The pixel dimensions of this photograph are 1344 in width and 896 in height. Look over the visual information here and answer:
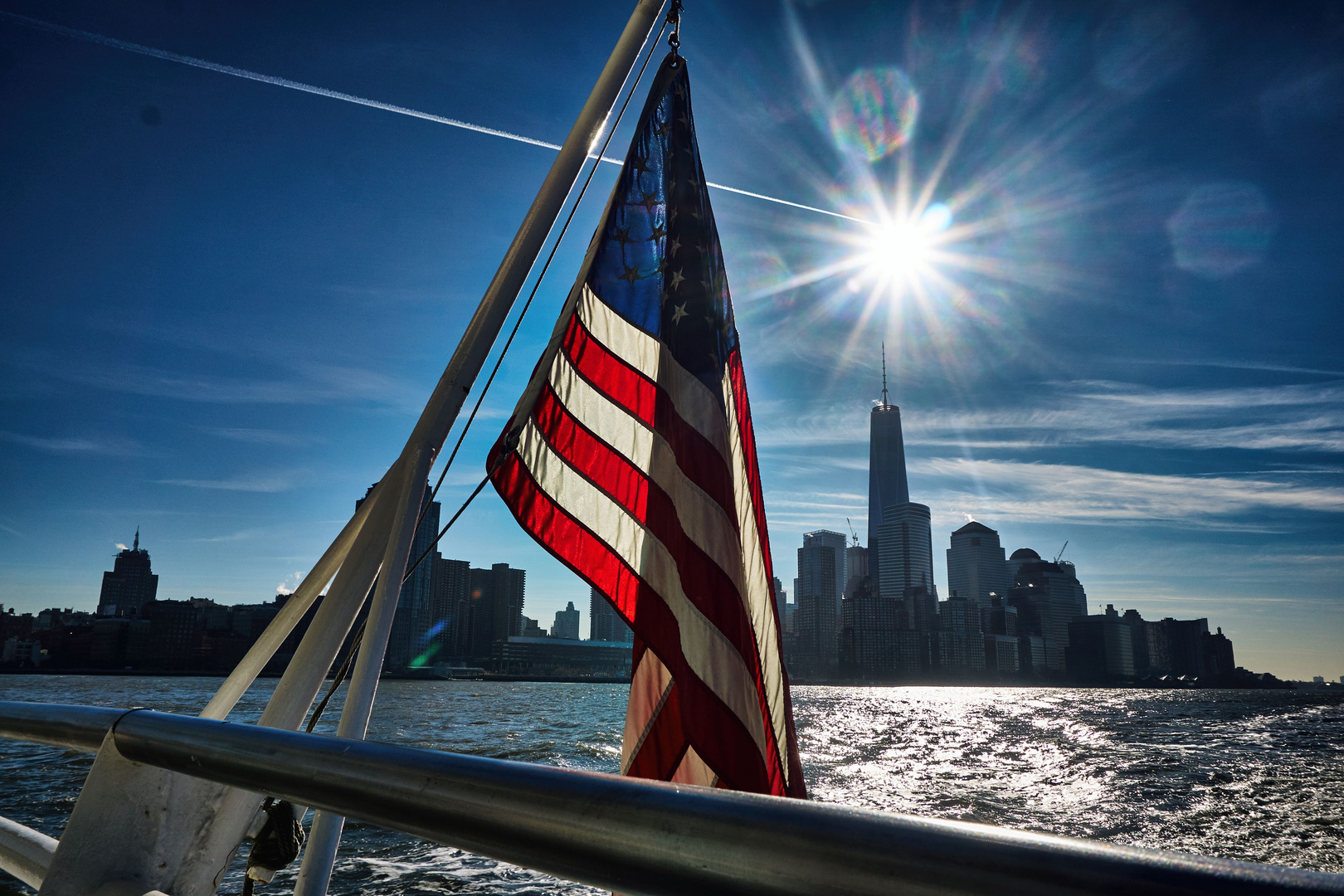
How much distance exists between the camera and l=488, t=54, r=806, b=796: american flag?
7.63ft

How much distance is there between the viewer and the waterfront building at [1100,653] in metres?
145

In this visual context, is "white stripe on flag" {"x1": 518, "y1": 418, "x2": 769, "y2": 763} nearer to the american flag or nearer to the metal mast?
the american flag

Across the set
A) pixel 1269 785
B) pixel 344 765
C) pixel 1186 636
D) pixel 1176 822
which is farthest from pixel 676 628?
pixel 1186 636

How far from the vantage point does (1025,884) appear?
39cm

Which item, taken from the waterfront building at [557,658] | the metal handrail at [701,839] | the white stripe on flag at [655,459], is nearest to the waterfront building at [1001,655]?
the waterfront building at [557,658]

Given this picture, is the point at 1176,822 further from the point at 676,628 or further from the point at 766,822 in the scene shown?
the point at 766,822

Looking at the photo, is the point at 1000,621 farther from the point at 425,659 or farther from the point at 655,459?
the point at 655,459

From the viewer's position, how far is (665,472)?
256cm

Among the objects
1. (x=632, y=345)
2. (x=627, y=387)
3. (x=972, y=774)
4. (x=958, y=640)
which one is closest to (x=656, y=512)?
(x=627, y=387)

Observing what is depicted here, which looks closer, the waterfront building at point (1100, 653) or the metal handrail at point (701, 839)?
the metal handrail at point (701, 839)

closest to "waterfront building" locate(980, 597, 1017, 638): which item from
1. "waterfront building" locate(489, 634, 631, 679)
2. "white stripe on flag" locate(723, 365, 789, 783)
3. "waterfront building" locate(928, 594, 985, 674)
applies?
"waterfront building" locate(928, 594, 985, 674)

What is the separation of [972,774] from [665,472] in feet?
85.0

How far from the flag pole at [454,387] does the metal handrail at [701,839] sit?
1.32 m

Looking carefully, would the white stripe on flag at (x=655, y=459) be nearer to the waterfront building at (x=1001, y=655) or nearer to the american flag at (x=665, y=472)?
the american flag at (x=665, y=472)
